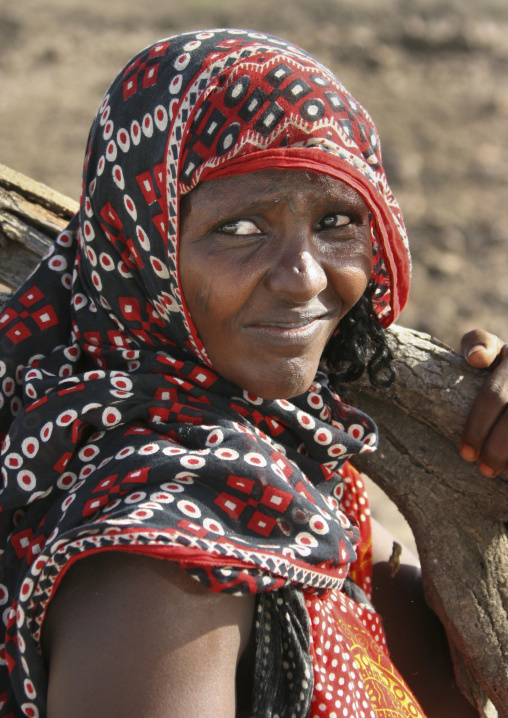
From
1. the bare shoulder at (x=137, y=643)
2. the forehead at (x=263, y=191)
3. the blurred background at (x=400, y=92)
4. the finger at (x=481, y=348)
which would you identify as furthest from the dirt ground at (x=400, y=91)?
the bare shoulder at (x=137, y=643)

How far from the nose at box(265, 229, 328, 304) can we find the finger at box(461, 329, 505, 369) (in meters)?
0.72

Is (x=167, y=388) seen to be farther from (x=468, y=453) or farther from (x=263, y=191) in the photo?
(x=468, y=453)

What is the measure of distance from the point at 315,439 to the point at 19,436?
659mm

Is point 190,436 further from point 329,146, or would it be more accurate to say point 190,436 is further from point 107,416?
point 329,146

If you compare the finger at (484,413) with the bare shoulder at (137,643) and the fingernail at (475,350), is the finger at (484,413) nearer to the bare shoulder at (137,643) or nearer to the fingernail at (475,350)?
the fingernail at (475,350)

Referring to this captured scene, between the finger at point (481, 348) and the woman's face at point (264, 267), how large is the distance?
65cm

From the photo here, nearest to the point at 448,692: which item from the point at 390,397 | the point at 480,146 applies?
the point at 390,397

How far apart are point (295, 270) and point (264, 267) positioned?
6cm

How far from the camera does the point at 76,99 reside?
823cm

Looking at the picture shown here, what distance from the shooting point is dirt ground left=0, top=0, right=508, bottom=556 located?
654 centimetres

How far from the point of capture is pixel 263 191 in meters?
1.44

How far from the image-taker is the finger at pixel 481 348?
2.02 meters

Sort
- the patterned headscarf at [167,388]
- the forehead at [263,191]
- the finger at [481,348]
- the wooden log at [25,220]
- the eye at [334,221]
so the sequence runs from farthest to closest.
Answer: the wooden log at [25,220]
the finger at [481,348]
the eye at [334,221]
the forehead at [263,191]
the patterned headscarf at [167,388]

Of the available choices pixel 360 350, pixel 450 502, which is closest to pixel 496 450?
pixel 450 502
